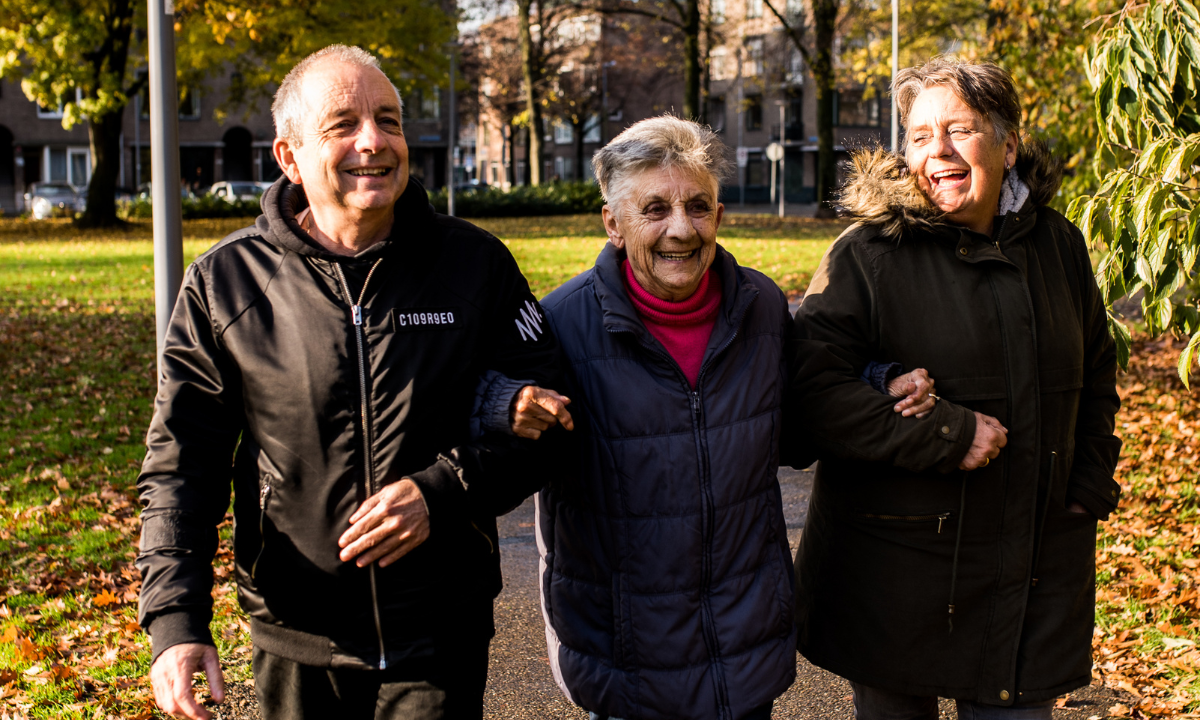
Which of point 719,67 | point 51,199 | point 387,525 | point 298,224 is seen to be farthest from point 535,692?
point 719,67

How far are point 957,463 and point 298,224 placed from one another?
5.43 feet

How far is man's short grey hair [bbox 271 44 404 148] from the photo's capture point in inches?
95.0

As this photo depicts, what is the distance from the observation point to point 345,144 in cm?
238

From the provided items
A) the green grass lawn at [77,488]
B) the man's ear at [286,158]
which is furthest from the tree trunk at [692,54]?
the man's ear at [286,158]

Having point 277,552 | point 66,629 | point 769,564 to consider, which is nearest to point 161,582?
point 277,552

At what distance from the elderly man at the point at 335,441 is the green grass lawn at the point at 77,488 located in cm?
197

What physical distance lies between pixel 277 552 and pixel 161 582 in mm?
240

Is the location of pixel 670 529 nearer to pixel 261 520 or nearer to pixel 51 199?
pixel 261 520

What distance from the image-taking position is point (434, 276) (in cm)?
243

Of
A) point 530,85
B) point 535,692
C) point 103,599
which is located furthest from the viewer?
point 530,85

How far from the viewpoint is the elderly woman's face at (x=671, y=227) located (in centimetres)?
263

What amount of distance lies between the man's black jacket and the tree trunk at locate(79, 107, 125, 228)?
97.1ft

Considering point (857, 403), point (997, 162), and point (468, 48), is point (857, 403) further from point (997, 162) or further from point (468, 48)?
point (468, 48)

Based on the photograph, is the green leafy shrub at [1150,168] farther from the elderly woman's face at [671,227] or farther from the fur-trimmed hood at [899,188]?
the elderly woman's face at [671,227]
